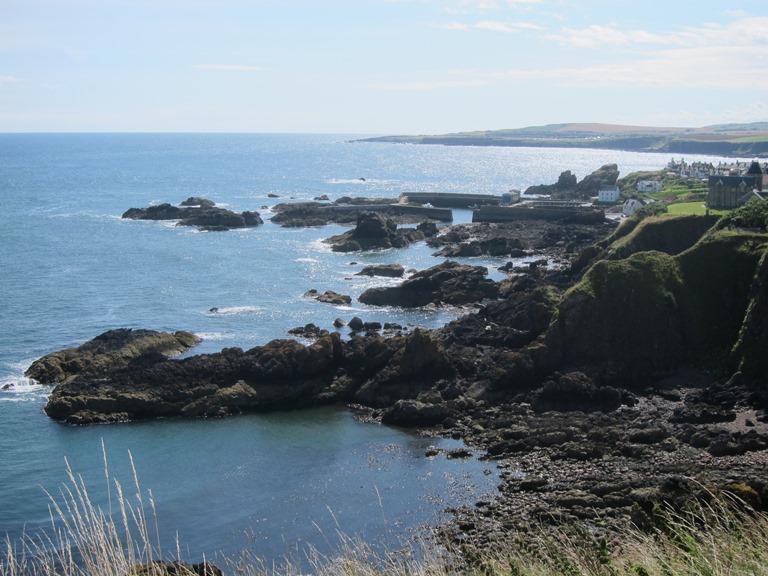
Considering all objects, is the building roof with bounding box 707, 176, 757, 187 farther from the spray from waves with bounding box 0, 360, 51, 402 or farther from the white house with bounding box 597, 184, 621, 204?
the spray from waves with bounding box 0, 360, 51, 402

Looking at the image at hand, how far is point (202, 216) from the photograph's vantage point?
99.4 m

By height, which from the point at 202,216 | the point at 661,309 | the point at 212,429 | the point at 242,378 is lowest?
the point at 212,429

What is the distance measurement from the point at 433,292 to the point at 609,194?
56.7m

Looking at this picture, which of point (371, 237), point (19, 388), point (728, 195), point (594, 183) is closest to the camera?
point (19, 388)

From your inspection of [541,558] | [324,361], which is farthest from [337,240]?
[541,558]

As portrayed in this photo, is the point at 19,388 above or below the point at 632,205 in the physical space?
below

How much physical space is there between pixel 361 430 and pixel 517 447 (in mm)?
6925

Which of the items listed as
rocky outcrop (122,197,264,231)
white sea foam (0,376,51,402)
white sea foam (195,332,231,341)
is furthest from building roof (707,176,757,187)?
rocky outcrop (122,197,264,231)

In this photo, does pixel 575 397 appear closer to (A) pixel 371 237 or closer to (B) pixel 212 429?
(B) pixel 212 429

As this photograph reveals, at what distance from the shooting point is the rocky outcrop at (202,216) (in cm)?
9831

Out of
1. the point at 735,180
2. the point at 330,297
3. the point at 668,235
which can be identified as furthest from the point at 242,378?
the point at 735,180

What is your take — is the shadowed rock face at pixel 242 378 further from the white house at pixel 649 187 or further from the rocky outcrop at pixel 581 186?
the rocky outcrop at pixel 581 186

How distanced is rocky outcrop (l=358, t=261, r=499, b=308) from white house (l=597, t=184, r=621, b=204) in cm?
5194

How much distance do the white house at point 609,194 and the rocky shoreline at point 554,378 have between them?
203ft
